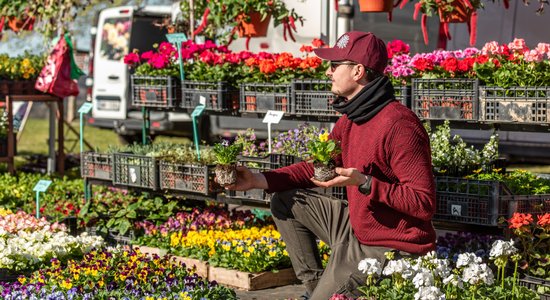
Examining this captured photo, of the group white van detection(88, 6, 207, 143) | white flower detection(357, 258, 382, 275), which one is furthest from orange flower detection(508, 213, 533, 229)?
white van detection(88, 6, 207, 143)

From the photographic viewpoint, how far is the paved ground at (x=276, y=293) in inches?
251

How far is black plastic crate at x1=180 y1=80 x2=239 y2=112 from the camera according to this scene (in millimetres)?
8055

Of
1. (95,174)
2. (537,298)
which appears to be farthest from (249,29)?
(537,298)

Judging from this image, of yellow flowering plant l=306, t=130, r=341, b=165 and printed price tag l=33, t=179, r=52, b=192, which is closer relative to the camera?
yellow flowering plant l=306, t=130, r=341, b=165

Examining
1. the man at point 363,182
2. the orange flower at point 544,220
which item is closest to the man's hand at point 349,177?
the man at point 363,182

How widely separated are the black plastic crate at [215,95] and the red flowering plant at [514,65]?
235cm

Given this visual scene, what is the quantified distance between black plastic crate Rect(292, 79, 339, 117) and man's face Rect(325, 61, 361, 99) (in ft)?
6.85

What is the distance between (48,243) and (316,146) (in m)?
2.51

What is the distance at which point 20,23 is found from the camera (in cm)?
1168

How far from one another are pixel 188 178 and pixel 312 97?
44.3 inches

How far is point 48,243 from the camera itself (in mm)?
6586

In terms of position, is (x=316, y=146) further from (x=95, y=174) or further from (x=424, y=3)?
(x=95, y=174)

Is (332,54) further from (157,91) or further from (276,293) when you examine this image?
(157,91)

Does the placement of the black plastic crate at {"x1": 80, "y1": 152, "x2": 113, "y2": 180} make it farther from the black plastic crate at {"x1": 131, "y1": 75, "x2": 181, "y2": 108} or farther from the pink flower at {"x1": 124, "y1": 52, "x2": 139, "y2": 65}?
the pink flower at {"x1": 124, "y1": 52, "x2": 139, "y2": 65}
